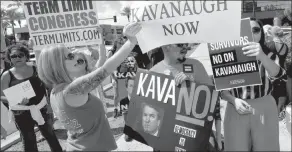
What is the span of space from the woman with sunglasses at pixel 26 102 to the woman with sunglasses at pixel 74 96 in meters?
1.74

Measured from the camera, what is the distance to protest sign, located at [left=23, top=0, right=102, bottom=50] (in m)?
3.47

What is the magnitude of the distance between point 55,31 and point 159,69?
1625 mm

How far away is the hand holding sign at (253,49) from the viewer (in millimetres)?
2283

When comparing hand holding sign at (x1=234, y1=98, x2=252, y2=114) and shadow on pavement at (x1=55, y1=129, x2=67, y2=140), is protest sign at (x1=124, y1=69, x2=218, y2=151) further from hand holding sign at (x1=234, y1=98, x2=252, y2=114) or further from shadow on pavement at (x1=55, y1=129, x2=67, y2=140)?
shadow on pavement at (x1=55, y1=129, x2=67, y2=140)

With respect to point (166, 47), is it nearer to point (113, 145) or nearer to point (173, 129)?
point (173, 129)

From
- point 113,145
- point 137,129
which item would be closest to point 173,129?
point 137,129

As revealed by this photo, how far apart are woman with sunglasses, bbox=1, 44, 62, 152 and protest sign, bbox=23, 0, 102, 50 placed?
43 cm

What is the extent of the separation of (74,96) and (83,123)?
23cm

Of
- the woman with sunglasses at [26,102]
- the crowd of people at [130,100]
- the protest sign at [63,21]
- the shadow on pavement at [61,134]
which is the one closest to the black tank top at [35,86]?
the woman with sunglasses at [26,102]

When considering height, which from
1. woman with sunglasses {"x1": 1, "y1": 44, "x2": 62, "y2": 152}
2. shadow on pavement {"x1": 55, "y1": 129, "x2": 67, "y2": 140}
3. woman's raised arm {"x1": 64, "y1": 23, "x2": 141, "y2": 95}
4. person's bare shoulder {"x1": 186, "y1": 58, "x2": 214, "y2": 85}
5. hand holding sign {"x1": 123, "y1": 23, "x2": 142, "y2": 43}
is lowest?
shadow on pavement {"x1": 55, "y1": 129, "x2": 67, "y2": 140}

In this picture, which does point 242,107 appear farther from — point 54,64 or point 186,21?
point 54,64

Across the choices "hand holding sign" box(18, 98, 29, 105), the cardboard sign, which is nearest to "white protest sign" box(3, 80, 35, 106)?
"hand holding sign" box(18, 98, 29, 105)

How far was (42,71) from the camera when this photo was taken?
2248 millimetres

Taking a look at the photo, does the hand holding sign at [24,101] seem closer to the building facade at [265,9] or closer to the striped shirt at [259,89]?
the striped shirt at [259,89]
